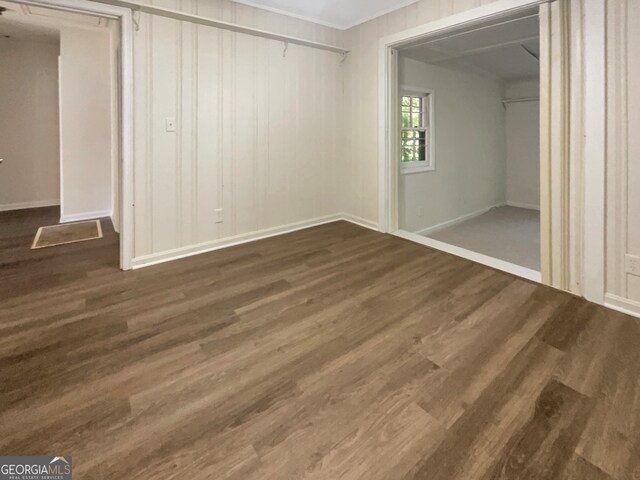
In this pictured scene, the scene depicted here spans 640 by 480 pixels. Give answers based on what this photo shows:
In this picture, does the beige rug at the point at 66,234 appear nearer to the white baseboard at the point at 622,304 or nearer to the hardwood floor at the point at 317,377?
the hardwood floor at the point at 317,377

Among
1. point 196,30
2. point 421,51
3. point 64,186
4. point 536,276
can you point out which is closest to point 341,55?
point 421,51

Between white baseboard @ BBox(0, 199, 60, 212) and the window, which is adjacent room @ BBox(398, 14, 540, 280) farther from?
white baseboard @ BBox(0, 199, 60, 212)

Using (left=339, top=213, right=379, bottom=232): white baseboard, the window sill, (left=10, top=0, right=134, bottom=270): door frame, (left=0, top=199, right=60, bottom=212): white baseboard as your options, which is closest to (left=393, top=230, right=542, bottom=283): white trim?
(left=339, top=213, right=379, bottom=232): white baseboard

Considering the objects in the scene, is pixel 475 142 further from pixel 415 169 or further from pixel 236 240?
pixel 236 240

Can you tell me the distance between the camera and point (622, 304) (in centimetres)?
218

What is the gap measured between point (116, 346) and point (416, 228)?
4.56m

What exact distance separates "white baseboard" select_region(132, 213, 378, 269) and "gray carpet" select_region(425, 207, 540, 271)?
175 centimetres

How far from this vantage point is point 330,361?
1.70m

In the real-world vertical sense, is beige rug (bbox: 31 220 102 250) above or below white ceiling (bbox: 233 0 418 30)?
below

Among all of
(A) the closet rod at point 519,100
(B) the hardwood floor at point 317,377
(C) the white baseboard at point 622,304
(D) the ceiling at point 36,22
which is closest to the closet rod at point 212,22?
(D) the ceiling at point 36,22

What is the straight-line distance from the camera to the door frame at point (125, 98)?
8.39 ft

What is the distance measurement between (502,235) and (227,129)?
4536mm

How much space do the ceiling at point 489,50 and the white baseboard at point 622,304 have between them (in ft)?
8.28

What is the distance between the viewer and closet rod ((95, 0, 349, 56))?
2723 millimetres
